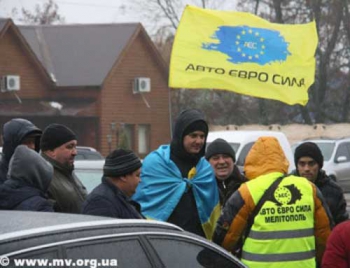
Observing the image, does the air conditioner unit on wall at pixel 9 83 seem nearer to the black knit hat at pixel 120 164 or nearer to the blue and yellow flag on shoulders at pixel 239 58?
the blue and yellow flag on shoulders at pixel 239 58

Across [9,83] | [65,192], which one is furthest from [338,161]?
[65,192]

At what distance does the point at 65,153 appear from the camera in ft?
24.3

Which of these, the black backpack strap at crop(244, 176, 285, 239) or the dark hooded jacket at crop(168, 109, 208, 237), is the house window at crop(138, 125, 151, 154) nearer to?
the dark hooded jacket at crop(168, 109, 208, 237)

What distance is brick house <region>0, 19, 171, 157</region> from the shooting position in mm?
48875

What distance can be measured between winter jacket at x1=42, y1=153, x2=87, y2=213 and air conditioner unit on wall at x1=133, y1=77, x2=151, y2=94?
44.2m

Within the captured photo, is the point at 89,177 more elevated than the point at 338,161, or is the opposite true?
the point at 338,161

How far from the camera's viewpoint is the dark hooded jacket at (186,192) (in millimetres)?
7934

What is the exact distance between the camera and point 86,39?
170 ft

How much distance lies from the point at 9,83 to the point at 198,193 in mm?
40406

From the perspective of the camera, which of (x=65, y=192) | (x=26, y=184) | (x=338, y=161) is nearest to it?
(x=26, y=184)

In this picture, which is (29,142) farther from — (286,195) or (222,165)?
(222,165)

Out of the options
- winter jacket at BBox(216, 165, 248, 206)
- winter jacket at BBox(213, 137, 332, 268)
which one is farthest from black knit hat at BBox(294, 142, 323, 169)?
winter jacket at BBox(213, 137, 332, 268)

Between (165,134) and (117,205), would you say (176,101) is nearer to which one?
(165,134)

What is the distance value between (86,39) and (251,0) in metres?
8.07
